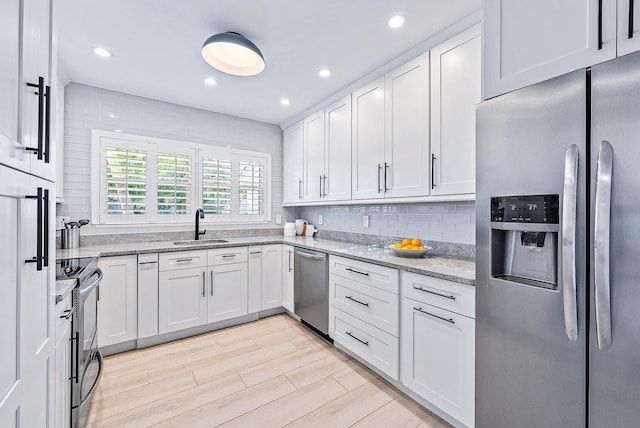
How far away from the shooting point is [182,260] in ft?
9.23

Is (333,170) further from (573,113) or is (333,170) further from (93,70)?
(93,70)

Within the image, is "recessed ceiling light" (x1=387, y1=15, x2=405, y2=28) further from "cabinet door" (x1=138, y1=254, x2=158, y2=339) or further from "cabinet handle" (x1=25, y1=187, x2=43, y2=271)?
"cabinet door" (x1=138, y1=254, x2=158, y2=339)

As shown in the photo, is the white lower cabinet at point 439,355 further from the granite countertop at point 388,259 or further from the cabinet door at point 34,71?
the cabinet door at point 34,71

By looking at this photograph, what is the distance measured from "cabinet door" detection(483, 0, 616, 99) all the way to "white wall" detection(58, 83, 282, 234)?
3.11 meters

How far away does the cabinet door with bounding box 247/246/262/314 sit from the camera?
10.6 feet

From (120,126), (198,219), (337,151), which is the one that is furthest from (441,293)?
(120,126)

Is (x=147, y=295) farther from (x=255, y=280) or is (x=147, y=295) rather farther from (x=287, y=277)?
(x=287, y=277)

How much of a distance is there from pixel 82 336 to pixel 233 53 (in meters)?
2.00

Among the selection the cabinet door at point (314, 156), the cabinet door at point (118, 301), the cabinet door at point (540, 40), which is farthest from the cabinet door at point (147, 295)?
the cabinet door at point (540, 40)

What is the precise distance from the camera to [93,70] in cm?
257

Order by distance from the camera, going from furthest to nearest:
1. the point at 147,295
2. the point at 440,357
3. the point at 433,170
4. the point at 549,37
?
the point at 147,295 → the point at 433,170 → the point at 440,357 → the point at 549,37

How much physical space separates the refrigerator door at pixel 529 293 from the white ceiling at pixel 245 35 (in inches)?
40.0

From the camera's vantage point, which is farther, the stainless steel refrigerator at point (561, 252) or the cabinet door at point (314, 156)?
the cabinet door at point (314, 156)

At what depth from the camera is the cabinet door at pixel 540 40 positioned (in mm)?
1074
